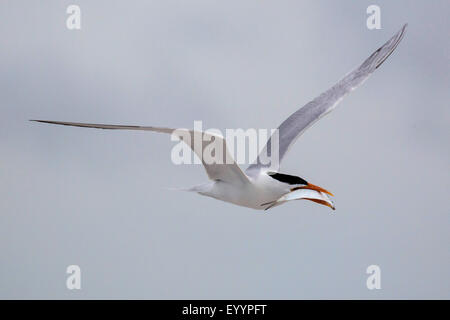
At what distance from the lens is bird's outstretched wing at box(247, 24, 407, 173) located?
367 inches

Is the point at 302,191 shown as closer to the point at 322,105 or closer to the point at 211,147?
the point at 211,147

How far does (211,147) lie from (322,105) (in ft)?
10.2

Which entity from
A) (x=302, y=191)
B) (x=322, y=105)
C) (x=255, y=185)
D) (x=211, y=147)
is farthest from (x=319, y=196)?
(x=322, y=105)

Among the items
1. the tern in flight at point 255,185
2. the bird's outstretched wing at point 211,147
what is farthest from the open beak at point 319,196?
the bird's outstretched wing at point 211,147

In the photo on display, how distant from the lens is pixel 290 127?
9.69 metres

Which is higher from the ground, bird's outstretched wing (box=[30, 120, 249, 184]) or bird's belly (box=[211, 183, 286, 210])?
bird's outstretched wing (box=[30, 120, 249, 184])

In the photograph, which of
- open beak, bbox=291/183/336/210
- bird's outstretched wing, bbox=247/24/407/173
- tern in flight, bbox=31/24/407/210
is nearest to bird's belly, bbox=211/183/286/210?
tern in flight, bbox=31/24/407/210

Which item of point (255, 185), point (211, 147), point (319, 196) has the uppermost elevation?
point (211, 147)

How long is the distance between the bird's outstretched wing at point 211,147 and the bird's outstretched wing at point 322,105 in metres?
0.93

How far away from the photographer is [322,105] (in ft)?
32.4

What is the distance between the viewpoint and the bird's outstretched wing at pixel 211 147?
19.6 ft

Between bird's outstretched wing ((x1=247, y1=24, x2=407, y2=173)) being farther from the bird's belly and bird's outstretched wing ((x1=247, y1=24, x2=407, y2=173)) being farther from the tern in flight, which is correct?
the bird's belly

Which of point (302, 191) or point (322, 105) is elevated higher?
point (322, 105)

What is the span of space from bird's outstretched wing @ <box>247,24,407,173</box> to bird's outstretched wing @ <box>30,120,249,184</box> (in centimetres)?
93
